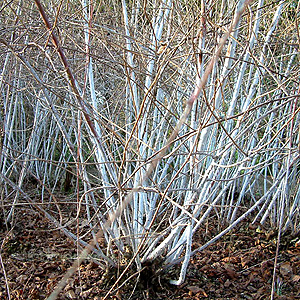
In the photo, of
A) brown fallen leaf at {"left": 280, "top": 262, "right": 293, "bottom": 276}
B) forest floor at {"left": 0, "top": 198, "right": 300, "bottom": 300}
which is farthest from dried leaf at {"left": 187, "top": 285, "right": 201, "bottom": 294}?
brown fallen leaf at {"left": 280, "top": 262, "right": 293, "bottom": 276}

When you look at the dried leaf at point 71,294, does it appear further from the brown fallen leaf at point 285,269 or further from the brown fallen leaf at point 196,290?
the brown fallen leaf at point 285,269

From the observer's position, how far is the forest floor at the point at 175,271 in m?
2.52

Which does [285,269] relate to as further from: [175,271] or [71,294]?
[71,294]

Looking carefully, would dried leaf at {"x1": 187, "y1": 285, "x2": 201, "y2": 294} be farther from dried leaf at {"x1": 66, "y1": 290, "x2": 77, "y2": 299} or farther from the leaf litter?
dried leaf at {"x1": 66, "y1": 290, "x2": 77, "y2": 299}

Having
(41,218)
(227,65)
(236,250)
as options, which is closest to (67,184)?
(41,218)

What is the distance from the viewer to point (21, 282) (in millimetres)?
2713

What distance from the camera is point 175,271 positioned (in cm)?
268

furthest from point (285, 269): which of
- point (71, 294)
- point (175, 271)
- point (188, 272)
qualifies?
point (71, 294)

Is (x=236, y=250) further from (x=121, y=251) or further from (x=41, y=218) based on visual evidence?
(x=41, y=218)

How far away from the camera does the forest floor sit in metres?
2.52

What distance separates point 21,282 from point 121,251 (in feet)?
2.61

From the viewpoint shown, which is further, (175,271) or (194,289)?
(175,271)

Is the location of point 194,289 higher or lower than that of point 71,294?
higher

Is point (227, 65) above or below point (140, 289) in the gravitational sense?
above
